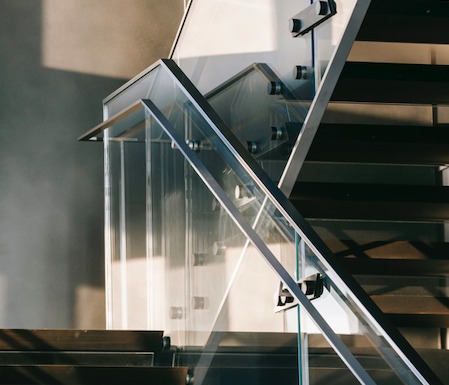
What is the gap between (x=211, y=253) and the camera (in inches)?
125

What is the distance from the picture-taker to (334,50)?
335cm

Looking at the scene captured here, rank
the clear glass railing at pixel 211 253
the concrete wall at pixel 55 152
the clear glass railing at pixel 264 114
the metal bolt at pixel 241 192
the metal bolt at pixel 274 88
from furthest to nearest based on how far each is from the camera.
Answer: the concrete wall at pixel 55 152, the metal bolt at pixel 274 88, the clear glass railing at pixel 264 114, the metal bolt at pixel 241 192, the clear glass railing at pixel 211 253

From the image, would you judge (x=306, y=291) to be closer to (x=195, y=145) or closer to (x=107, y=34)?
(x=195, y=145)

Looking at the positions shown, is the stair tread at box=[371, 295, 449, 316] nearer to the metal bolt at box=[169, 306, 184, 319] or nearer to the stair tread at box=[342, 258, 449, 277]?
the stair tread at box=[342, 258, 449, 277]

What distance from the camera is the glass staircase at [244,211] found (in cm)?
234

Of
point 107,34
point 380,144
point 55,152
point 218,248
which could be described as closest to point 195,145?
point 218,248

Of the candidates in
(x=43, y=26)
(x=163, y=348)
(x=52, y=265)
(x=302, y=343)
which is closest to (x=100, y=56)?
(x=43, y=26)

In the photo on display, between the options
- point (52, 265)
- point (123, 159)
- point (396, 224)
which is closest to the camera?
point (123, 159)

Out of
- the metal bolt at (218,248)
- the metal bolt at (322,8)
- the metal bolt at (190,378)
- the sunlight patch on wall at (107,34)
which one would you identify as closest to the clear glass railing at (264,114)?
the metal bolt at (322,8)

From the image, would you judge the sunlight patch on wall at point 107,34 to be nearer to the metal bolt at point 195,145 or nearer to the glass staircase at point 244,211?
the glass staircase at point 244,211

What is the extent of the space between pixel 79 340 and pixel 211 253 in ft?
2.64

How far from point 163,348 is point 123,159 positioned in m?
1.45

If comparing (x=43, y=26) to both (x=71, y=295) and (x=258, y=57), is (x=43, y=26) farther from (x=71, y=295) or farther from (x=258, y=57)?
(x=258, y=57)

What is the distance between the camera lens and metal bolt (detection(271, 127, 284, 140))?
3771 millimetres
